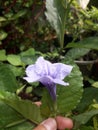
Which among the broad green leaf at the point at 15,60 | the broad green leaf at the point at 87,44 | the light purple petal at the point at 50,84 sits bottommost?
the broad green leaf at the point at 15,60

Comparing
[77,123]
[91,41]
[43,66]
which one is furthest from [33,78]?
[91,41]

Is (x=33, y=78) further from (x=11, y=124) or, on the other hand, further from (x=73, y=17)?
(x=73, y=17)

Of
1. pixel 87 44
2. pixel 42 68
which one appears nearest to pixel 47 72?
pixel 42 68

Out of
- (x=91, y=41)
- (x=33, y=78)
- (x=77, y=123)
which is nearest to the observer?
(x=33, y=78)

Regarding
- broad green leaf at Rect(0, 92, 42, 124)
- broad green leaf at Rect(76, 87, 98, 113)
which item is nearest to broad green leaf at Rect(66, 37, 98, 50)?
broad green leaf at Rect(76, 87, 98, 113)

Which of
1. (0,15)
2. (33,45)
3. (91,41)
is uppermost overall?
(91,41)

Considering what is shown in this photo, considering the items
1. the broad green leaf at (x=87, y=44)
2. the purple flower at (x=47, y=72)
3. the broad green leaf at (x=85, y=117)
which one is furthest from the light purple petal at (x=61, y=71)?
the broad green leaf at (x=87, y=44)

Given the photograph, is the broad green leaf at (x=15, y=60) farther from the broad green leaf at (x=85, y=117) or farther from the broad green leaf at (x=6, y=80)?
the broad green leaf at (x=85, y=117)
